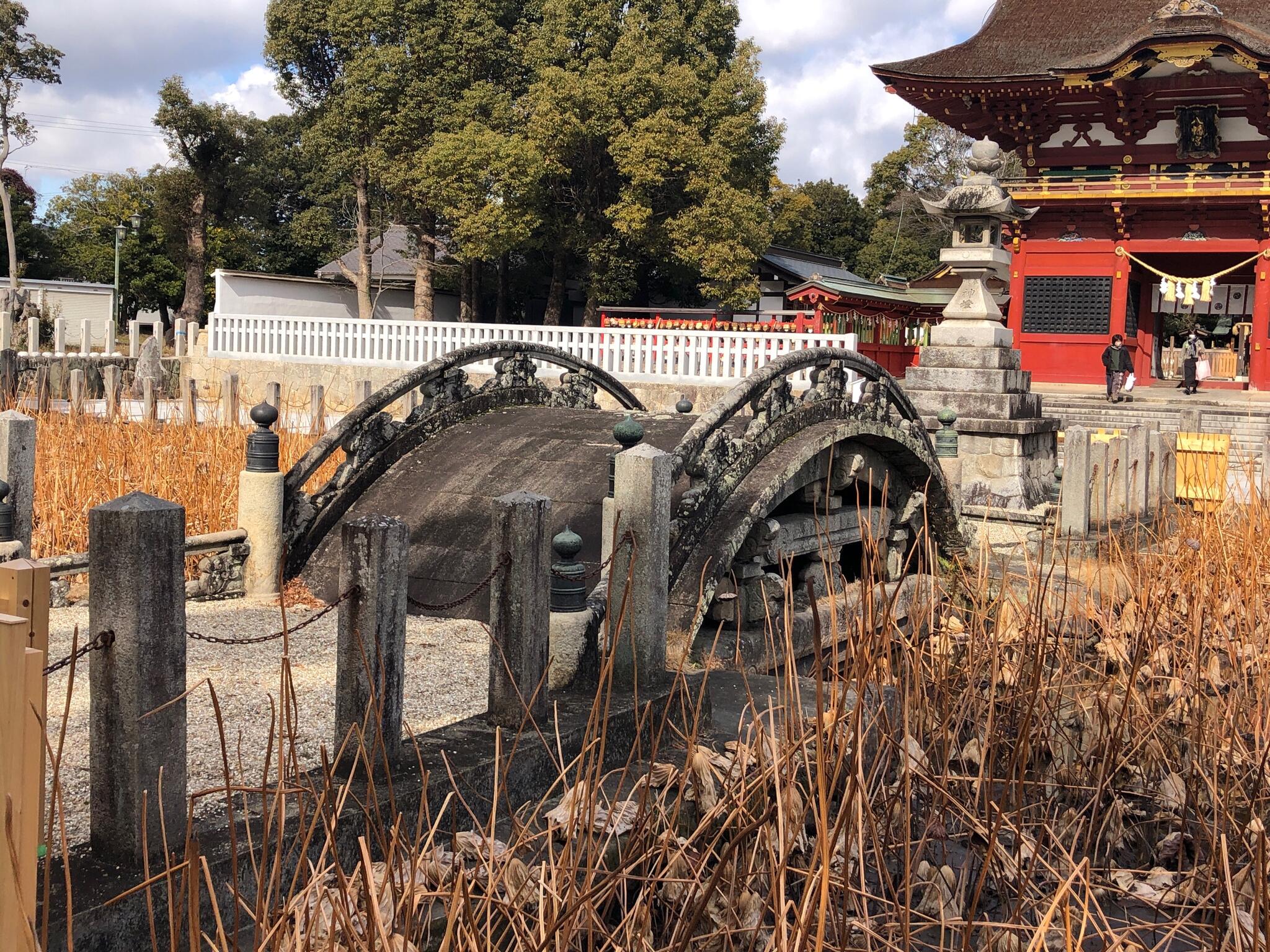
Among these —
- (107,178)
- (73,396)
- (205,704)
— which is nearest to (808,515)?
(205,704)

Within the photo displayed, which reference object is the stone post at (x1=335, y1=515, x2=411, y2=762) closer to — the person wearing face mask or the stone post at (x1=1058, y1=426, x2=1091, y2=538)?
the stone post at (x1=1058, y1=426, x2=1091, y2=538)

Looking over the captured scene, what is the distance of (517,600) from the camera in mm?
3248

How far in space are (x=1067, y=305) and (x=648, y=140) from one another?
7735mm

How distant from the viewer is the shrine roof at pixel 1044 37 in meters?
19.0

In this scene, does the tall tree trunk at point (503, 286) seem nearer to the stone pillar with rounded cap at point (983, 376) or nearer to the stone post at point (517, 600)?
the stone pillar with rounded cap at point (983, 376)

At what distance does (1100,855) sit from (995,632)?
70 cm

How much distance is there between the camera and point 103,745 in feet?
7.45

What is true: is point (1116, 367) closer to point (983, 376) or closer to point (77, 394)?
point (983, 376)

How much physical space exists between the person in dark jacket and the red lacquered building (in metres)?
1.65

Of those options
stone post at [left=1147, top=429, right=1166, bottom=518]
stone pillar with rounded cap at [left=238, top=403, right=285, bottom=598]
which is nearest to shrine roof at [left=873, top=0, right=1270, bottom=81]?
stone post at [left=1147, top=429, right=1166, bottom=518]

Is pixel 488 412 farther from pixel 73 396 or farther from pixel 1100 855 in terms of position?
pixel 1100 855

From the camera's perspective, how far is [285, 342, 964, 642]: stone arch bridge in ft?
17.6

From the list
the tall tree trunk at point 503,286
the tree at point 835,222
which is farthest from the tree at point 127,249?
the tree at point 835,222

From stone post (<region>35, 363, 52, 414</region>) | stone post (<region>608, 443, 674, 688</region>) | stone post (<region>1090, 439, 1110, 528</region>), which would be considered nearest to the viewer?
stone post (<region>608, 443, 674, 688</region>)
